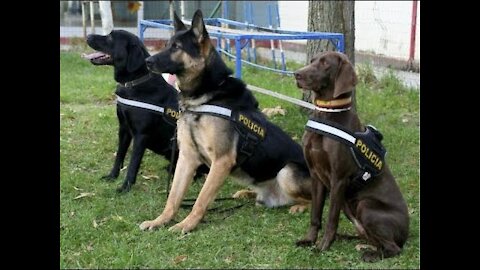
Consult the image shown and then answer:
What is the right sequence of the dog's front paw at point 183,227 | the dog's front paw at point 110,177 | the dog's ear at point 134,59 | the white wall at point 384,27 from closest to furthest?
the dog's front paw at point 183,227, the dog's ear at point 134,59, the dog's front paw at point 110,177, the white wall at point 384,27

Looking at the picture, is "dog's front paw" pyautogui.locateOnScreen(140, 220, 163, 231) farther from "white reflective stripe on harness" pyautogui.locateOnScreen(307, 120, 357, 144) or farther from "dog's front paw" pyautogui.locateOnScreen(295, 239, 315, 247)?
"white reflective stripe on harness" pyautogui.locateOnScreen(307, 120, 357, 144)

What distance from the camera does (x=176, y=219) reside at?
4.88m

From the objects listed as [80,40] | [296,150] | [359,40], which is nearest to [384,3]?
[359,40]

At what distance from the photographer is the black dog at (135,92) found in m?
5.42

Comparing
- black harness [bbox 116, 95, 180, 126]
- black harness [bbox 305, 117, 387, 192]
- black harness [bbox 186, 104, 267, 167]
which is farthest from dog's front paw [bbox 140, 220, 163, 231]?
black harness [bbox 305, 117, 387, 192]

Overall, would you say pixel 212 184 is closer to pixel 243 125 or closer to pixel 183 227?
pixel 183 227

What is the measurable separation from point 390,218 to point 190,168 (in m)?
1.61

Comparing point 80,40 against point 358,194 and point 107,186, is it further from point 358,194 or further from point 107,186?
point 358,194

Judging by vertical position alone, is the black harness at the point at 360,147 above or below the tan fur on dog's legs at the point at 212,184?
above

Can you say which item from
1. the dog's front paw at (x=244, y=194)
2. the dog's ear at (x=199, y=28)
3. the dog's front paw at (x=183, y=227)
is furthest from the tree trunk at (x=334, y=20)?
the dog's front paw at (x=183, y=227)

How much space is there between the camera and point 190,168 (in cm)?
492

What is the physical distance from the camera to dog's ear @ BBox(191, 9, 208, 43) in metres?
4.56

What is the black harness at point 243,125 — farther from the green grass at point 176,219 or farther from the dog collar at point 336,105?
the dog collar at point 336,105

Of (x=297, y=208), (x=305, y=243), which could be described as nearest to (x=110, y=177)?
(x=297, y=208)
